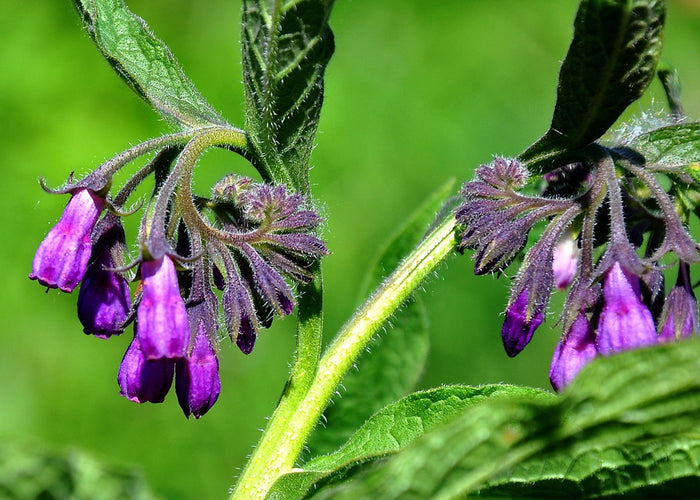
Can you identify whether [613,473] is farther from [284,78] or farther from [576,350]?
[284,78]

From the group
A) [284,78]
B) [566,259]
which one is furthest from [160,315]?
[566,259]

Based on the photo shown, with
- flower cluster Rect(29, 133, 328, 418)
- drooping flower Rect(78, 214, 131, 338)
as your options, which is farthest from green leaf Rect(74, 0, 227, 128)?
drooping flower Rect(78, 214, 131, 338)

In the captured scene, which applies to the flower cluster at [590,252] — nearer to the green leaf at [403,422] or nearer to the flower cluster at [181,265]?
the green leaf at [403,422]

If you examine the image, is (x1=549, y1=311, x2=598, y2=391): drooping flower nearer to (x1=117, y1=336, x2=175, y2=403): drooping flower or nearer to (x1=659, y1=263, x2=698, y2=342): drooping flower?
(x1=659, y1=263, x2=698, y2=342): drooping flower

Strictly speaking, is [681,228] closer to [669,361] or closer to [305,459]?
[669,361]

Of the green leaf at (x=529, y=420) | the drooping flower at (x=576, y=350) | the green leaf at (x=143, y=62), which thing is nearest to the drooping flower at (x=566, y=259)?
the drooping flower at (x=576, y=350)

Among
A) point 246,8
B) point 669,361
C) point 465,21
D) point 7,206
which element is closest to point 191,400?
point 246,8

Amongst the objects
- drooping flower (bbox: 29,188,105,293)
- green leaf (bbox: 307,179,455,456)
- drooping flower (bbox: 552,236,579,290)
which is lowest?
green leaf (bbox: 307,179,455,456)
